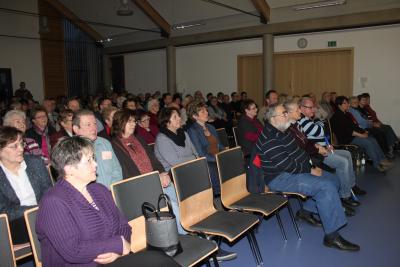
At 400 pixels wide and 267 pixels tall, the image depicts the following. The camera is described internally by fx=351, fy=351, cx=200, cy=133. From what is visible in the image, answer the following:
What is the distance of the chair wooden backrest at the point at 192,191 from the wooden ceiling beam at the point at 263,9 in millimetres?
7193

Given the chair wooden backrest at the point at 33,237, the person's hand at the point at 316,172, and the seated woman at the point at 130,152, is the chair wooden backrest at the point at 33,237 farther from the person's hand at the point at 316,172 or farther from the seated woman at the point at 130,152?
the person's hand at the point at 316,172

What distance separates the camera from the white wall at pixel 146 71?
12.8 metres

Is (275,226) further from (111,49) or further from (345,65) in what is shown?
(111,49)

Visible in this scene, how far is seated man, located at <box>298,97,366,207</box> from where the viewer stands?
410cm

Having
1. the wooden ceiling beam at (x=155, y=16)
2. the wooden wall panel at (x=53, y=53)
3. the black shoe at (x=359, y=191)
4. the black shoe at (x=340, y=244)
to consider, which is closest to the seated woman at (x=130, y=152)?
the black shoe at (x=340, y=244)

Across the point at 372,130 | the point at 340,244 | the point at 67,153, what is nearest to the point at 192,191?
the point at 67,153

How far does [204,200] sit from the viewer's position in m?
2.81

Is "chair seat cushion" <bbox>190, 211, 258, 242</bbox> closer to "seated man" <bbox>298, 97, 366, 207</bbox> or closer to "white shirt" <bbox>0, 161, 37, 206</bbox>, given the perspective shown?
"white shirt" <bbox>0, 161, 37, 206</bbox>

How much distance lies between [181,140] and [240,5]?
6972 millimetres

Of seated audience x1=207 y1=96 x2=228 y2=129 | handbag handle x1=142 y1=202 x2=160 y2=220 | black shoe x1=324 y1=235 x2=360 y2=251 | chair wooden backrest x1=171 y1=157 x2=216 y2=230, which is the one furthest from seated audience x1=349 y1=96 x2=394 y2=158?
handbag handle x1=142 y1=202 x2=160 y2=220

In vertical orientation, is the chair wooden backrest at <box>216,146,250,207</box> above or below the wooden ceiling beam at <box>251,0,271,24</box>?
below

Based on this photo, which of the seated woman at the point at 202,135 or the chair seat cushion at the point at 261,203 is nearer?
the chair seat cushion at the point at 261,203

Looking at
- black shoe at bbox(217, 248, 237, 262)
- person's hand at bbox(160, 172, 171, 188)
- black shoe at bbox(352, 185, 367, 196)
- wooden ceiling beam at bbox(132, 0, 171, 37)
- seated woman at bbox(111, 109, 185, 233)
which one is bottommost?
black shoe at bbox(217, 248, 237, 262)

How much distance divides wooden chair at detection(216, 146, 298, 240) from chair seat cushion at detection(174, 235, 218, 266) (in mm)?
725
